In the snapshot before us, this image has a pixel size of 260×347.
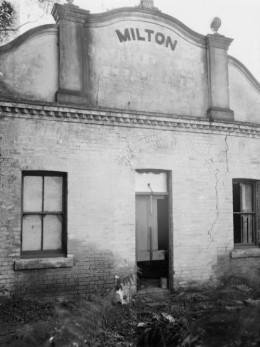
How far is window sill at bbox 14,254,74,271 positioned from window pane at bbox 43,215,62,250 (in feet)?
1.20

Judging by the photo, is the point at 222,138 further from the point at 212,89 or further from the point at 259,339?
the point at 259,339

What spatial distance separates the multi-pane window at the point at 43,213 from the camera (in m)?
8.06

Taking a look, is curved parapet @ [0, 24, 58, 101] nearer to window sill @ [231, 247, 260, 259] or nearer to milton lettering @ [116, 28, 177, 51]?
milton lettering @ [116, 28, 177, 51]

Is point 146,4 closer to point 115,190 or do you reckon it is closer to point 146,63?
point 146,63

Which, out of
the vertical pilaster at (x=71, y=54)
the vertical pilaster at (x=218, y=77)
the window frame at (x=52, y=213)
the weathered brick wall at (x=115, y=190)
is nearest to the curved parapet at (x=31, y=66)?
the vertical pilaster at (x=71, y=54)

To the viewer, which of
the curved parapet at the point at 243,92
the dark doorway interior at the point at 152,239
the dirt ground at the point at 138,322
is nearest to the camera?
the dirt ground at the point at 138,322

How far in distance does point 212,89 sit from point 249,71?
57.9 inches

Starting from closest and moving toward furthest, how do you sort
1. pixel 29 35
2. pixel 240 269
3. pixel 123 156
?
pixel 29 35
pixel 123 156
pixel 240 269

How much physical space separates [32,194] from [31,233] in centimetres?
82

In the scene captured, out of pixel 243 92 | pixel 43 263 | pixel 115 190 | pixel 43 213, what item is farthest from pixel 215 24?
pixel 43 263

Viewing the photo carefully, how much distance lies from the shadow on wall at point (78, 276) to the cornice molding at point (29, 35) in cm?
424

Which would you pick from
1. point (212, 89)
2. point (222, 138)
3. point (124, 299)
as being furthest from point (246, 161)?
point (124, 299)

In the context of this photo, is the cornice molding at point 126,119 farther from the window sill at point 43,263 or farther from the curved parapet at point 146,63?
the window sill at point 43,263

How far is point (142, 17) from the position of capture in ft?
30.5
